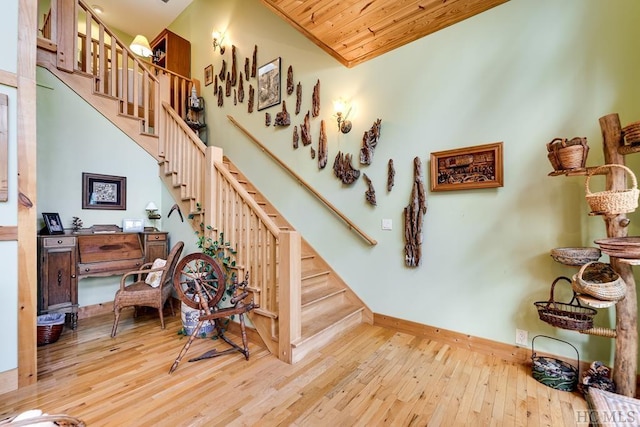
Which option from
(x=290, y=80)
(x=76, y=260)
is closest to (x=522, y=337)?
(x=290, y=80)

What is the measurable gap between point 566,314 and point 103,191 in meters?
5.19

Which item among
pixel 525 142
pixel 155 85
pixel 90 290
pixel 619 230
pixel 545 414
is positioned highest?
pixel 155 85

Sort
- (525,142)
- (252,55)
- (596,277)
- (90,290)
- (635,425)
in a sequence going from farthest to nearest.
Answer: (252,55)
(90,290)
(525,142)
(596,277)
(635,425)

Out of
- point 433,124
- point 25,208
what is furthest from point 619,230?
point 25,208

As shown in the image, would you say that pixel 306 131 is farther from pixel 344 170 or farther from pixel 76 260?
pixel 76 260

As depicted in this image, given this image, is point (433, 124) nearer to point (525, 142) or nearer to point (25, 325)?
point (525, 142)

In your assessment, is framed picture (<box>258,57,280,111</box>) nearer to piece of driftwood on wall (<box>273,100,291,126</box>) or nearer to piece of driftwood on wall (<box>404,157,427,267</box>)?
piece of driftwood on wall (<box>273,100,291,126</box>)

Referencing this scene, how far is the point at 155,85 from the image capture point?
407cm

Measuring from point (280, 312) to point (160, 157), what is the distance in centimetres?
319

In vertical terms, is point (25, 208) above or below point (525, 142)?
below

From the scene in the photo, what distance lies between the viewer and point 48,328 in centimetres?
261

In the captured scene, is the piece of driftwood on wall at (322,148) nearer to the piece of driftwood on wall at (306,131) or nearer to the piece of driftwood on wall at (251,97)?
the piece of driftwood on wall at (306,131)

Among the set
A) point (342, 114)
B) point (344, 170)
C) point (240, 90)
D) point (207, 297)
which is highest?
point (240, 90)

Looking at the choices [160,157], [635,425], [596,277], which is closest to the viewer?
[635,425]
